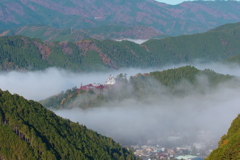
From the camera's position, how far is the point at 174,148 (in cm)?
11762

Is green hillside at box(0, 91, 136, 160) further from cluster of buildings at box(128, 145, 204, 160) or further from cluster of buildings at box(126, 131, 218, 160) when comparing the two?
cluster of buildings at box(126, 131, 218, 160)

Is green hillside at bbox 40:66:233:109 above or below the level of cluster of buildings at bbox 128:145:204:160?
above

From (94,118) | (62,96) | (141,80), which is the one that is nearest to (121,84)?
(141,80)

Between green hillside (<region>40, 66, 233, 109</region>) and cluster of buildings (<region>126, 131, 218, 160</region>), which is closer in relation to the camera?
cluster of buildings (<region>126, 131, 218, 160</region>)

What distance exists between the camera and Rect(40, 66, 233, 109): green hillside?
161625mm

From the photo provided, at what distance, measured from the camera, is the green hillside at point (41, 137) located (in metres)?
71.9

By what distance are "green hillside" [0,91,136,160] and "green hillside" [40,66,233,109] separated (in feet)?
217

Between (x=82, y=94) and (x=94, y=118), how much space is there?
74.2 feet

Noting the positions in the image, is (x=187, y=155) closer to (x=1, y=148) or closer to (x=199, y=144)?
(x=199, y=144)

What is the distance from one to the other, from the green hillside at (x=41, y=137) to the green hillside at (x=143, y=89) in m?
66.2

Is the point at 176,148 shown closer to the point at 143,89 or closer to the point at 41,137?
the point at 41,137

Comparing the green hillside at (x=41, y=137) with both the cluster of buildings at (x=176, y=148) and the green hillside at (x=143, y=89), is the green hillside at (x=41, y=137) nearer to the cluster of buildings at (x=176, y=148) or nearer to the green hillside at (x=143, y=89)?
the cluster of buildings at (x=176, y=148)

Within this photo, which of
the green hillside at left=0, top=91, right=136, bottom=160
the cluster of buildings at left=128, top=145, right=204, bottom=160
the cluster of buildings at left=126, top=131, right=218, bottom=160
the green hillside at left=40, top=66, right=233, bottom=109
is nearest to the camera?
the green hillside at left=0, top=91, right=136, bottom=160

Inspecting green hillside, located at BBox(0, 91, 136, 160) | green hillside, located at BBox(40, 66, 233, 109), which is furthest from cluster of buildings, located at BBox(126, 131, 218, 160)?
green hillside, located at BBox(40, 66, 233, 109)
